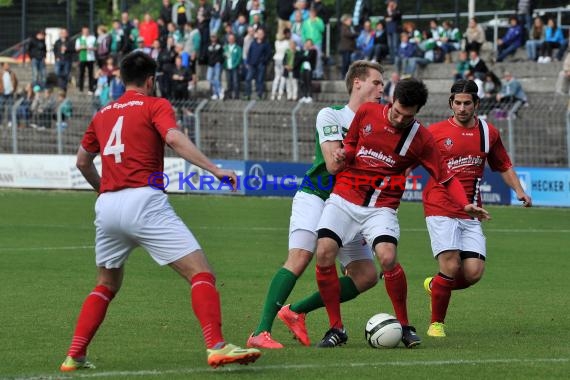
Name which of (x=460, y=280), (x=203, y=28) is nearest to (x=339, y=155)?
(x=460, y=280)

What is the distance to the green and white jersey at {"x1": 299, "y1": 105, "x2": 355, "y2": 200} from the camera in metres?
9.72

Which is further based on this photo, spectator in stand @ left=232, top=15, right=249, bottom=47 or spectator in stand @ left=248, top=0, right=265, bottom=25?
spectator in stand @ left=232, top=15, right=249, bottom=47

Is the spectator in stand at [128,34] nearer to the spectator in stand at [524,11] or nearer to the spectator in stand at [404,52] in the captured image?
the spectator in stand at [404,52]

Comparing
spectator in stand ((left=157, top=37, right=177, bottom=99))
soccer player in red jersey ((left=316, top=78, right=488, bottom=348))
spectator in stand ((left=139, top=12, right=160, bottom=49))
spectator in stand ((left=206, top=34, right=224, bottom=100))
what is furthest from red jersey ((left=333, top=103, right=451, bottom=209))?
spectator in stand ((left=139, top=12, right=160, bottom=49))

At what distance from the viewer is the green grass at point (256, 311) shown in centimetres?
860

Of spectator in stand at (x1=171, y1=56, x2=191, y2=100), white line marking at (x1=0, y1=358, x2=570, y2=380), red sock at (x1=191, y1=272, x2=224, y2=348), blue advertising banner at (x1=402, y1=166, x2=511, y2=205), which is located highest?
spectator in stand at (x1=171, y1=56, x2=191, y2=100)

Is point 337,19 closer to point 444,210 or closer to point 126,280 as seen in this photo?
point 126,280

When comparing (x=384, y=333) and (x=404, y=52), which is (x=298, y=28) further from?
(x=384, y=333)

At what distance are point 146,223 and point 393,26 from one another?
2730cm

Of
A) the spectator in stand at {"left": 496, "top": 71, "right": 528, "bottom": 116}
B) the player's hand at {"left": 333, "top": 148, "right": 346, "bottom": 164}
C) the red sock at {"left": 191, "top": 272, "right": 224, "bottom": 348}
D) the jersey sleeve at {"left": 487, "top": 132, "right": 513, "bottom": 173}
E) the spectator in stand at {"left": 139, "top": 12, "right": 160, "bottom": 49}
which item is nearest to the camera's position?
the red sock at {"left": 191, "top": 272, "right": 224, "bottom": 348}

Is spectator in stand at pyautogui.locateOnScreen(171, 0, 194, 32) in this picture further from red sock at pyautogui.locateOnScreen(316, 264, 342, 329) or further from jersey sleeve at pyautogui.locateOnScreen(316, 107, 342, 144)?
red sock at pyautogui.locateOnScreen(316, 264, 342, 329)

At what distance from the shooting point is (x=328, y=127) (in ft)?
31.9

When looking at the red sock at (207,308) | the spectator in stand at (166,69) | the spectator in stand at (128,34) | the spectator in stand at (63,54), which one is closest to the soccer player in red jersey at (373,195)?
the red sock at (207,308)

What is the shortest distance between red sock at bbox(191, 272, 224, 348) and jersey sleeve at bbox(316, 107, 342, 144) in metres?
1.94
